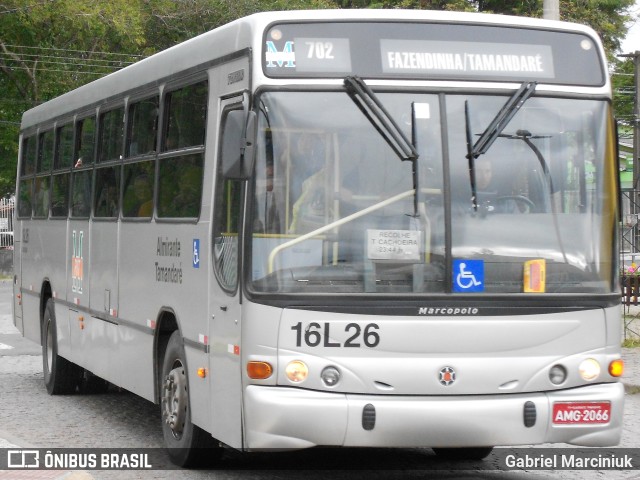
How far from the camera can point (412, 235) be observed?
7.59 meters

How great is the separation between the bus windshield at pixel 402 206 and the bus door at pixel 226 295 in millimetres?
331

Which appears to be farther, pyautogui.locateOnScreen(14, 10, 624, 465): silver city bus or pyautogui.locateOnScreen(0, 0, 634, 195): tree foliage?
pyautogui.locateOnScreen(0, 0, 634, 195): tree foliage

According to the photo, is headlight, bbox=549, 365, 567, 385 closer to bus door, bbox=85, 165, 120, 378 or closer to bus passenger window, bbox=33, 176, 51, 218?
bus door, bbox=85, 165, 120, 378

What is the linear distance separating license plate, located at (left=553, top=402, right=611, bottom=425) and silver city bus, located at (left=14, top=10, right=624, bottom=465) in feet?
0.05

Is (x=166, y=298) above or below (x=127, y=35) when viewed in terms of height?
below

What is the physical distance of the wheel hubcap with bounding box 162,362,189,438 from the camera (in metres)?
9.22

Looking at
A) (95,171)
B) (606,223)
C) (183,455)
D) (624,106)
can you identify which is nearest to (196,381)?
(183,455)

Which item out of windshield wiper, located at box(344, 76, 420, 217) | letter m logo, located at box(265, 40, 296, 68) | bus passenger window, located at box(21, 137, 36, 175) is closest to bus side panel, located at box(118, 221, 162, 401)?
letter m logo, located at box(265, 40, 296, 68)

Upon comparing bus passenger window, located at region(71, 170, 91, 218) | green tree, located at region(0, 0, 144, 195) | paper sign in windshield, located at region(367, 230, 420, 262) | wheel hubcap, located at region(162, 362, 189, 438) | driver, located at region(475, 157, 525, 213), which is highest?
green tree, located at region(0, 0, 144, 195)

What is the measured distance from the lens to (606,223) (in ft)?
26.3

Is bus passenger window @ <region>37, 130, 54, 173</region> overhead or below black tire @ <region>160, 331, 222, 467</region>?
overhead

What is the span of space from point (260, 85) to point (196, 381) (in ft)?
7.53

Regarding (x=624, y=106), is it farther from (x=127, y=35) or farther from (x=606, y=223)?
(x=606, y=223)

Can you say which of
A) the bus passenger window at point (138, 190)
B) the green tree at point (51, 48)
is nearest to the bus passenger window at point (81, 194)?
the bus passenger window at point (138, 190)
